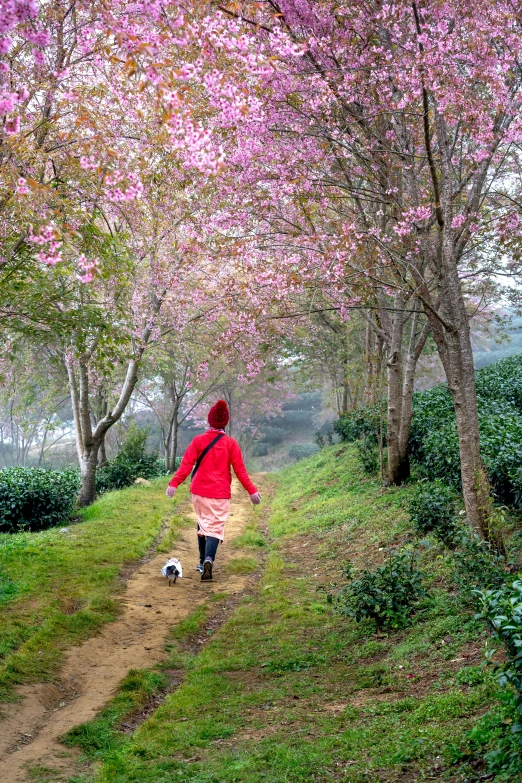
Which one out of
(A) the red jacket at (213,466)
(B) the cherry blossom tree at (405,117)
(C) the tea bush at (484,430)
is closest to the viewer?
(B) the cherry blossom tree at (405,117)

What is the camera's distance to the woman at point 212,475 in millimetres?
9125

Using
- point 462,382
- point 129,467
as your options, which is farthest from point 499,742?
point 129,467

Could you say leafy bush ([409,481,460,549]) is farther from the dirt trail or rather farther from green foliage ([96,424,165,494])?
green foliage ([96,424,165,494])

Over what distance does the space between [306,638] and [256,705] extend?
1703mm

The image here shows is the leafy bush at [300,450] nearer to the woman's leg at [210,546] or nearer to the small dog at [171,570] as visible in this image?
the woman's leg at [210,546]

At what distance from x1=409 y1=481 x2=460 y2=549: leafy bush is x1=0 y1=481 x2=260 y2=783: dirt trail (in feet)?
8.46

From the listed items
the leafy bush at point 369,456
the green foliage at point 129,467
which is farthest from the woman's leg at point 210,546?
the green foliage at point 129,467

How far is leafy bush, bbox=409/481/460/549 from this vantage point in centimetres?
816

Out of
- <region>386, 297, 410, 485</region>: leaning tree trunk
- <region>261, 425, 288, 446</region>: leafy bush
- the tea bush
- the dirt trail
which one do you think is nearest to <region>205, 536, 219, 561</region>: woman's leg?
the dirt trail

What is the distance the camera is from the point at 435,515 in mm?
8719

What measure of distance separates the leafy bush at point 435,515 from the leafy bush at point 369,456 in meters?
6.19

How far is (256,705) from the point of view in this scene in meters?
5.21

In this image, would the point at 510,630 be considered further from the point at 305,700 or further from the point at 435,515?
the point at 435,515

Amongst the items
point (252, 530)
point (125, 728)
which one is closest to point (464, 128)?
point (125, 728)
